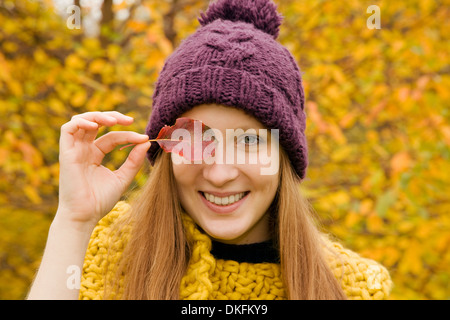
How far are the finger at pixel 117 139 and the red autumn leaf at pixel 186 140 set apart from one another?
0.09 meters

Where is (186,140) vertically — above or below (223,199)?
above

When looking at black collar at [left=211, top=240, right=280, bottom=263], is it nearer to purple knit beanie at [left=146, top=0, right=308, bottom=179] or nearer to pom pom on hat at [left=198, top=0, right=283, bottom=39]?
purple knit beanie at [left=146, top=0, right=308, bottom=179]

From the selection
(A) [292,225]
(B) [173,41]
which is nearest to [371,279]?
(A) [292,225]

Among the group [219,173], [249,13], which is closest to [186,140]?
[219,173]

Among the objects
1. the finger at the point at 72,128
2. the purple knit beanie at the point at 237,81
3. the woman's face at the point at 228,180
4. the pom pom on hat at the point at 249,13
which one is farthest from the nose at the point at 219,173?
the pom pom on hat at the point at 249,13

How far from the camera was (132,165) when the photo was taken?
1.57m

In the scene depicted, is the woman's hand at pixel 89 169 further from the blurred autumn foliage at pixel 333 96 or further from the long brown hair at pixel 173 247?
the blurred autumn foliage at pixel 333 96

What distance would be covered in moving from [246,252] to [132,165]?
0.55m

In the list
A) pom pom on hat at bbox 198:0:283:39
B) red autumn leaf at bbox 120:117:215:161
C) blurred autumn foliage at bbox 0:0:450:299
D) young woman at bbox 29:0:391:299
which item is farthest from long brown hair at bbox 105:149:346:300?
blurred autumn foliage at bbox 0:0:450:299

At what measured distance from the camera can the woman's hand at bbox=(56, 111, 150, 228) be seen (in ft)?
4.55

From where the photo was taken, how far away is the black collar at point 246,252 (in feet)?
5.41

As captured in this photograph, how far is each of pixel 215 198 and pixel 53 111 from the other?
6.66 feet

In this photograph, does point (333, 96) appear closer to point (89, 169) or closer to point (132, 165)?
point (132, 165)
